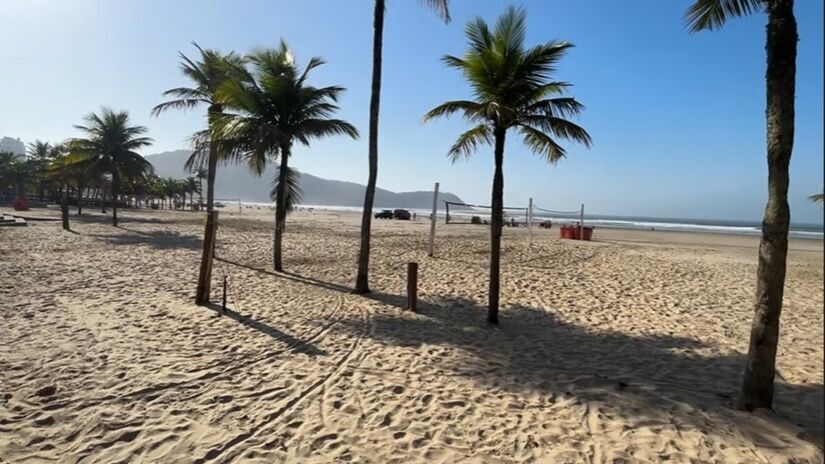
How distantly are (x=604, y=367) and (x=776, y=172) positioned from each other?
2.74m

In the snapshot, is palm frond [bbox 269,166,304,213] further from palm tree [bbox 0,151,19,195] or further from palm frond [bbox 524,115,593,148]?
palm tree [bbox 0,151,19,195]

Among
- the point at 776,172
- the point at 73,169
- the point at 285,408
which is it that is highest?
the point at 73,169

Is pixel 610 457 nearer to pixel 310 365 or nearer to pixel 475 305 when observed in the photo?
pixel 310 365

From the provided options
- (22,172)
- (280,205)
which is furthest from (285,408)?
(22,172)

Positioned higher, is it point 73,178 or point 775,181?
point 73,178

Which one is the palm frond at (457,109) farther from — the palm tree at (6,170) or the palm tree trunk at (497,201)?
the palm tree at (6,170)

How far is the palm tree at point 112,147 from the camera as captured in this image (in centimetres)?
2225

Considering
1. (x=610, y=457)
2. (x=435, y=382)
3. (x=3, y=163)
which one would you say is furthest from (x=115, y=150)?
(x=3, y=163)

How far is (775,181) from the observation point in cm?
312

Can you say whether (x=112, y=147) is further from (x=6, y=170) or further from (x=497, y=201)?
(x=6, y=170)

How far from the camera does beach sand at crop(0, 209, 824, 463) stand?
3.12 meters

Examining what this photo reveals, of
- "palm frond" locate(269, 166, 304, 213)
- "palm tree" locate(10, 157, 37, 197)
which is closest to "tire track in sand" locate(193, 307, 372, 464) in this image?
"palm frond" locate(269, 166, 304, 213)

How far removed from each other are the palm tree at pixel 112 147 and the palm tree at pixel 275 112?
16104mm

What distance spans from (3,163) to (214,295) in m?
53.3
